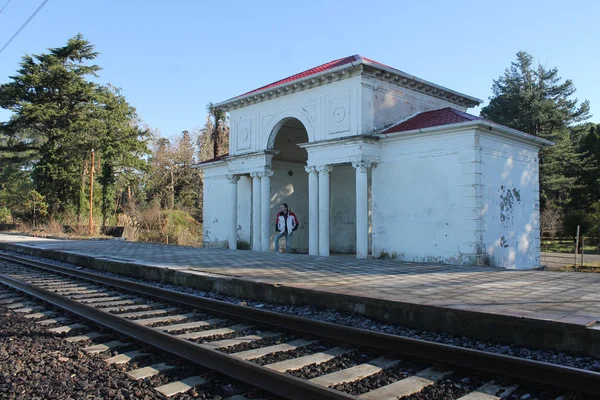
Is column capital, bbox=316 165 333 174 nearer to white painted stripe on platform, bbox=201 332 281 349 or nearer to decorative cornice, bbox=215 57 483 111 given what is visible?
Answer: decorative cornice, bbox=215 57 483 111

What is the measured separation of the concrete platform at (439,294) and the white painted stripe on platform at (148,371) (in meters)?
3.36

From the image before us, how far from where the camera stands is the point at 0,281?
35.0ft

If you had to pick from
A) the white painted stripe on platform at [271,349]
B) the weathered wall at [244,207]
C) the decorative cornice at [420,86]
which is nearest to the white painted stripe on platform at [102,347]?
the white painted stripe on platform at [271,349]

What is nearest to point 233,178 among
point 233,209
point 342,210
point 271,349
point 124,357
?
point 233,209

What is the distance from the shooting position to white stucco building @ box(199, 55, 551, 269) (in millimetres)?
14445

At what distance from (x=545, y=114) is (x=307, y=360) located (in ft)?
142

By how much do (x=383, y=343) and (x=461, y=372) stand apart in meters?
0.98

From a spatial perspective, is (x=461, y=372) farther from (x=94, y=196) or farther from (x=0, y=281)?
(x=94, y=196)

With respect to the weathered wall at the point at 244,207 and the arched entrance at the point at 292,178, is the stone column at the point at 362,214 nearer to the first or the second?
the arched entrance at the point at 292,178

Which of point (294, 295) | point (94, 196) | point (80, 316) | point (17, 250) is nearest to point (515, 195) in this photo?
point (294, 295)

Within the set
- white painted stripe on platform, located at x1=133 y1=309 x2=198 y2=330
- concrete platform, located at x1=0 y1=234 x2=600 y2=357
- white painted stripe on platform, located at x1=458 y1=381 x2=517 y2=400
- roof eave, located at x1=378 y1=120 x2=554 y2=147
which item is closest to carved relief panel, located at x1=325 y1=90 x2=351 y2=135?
roof eave, located at x1=378 y1=120 x2=554 y2=147

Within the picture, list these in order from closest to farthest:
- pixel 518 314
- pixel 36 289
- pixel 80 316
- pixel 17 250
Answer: pixel 518 314, pixel 80 316, pixel 36 289, pixel 17 250

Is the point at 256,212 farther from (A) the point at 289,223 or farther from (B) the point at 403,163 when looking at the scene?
(B) the point at 403,163

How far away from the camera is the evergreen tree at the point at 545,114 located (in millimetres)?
40438
